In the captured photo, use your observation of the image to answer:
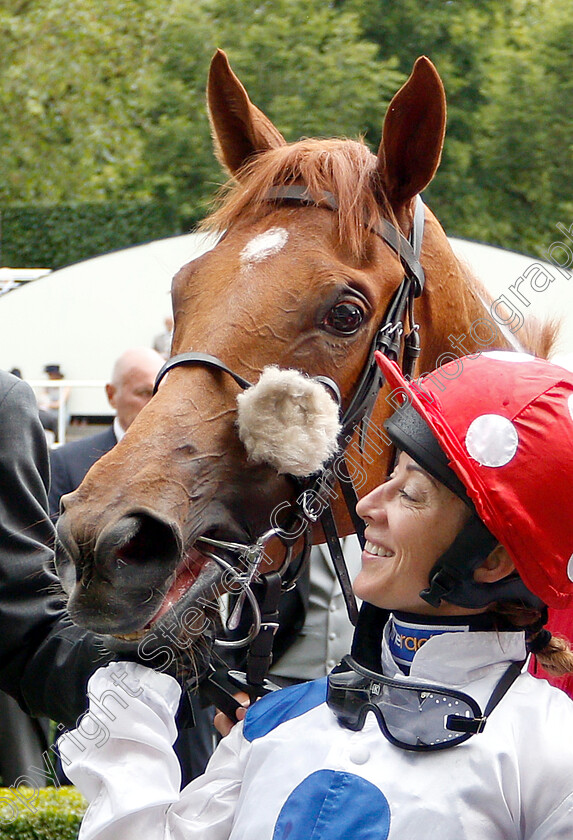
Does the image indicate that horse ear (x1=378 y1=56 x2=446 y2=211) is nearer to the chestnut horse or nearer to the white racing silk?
the chestnut horse

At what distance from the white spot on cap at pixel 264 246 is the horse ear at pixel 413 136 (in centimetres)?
31

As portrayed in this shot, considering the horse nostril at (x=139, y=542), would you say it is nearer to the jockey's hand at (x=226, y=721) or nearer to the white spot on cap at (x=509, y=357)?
the jockey's hand at (x=226, y=721)

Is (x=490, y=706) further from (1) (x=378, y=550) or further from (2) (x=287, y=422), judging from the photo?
(2) (x=287, y=422)

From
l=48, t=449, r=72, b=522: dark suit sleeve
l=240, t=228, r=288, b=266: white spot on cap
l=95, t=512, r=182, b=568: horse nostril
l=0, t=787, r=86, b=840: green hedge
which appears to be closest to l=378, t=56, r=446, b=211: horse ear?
l=240, t=228, r=288, b=266: white spot on cap

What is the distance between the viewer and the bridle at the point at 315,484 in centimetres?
197

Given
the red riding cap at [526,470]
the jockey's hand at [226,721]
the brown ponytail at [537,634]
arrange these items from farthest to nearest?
the jockey's hand at [226,721], the brown ponytail at [537,634], the red riding cap at [526,470]

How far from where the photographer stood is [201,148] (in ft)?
61.8

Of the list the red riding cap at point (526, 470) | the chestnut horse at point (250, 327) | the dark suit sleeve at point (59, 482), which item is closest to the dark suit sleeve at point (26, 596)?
the chestnut horse at point (250, 327)

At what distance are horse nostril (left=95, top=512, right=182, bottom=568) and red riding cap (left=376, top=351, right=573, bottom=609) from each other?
505 mm

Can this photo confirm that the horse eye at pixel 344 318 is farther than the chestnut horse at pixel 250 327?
Yes

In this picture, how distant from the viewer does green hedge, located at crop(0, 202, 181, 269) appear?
1934cm

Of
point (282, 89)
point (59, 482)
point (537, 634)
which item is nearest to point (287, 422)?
point (537, 634)

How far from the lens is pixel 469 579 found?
160cm

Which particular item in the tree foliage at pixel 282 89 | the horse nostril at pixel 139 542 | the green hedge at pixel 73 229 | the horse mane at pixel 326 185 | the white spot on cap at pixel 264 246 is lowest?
the green hedge at pixel 73 229
